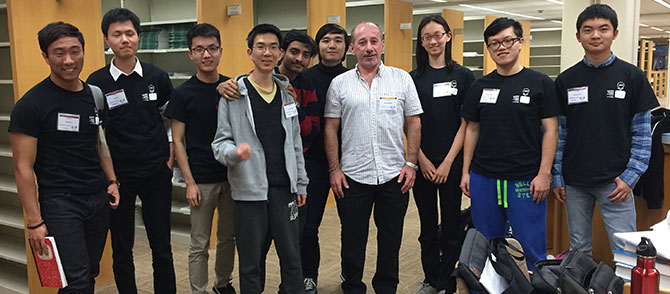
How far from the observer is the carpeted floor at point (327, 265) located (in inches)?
141

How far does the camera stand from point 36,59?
3.22 metres

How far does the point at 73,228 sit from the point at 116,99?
0.73 meters

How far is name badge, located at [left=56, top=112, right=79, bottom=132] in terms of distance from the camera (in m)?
2.28

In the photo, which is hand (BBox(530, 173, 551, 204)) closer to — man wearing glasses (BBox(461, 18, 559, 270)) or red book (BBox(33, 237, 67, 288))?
man wearing glasses (BBox(461, 18, 559, 270))

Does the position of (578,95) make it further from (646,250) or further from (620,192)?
(646,250)

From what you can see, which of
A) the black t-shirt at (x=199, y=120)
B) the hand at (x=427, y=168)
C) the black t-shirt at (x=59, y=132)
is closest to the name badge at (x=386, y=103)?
the hand at (x=427, y=168)

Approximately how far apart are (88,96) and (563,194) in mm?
2409

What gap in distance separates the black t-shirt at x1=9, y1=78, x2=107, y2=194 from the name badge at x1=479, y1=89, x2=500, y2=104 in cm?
188

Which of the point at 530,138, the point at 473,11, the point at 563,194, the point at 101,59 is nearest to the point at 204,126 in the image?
the point at 101,59

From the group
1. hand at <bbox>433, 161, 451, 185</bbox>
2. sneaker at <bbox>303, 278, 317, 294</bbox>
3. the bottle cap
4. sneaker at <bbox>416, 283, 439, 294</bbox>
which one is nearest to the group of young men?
hand at <bbox>433, 161, 451, 185</bbox>

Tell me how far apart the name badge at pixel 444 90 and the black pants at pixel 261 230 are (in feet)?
3.35

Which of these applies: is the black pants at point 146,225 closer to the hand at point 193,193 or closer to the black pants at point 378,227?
the hand at point 193,193

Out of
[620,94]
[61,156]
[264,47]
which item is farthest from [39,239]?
[620,94]

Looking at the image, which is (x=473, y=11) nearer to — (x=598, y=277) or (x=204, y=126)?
(x=204, y=126)
